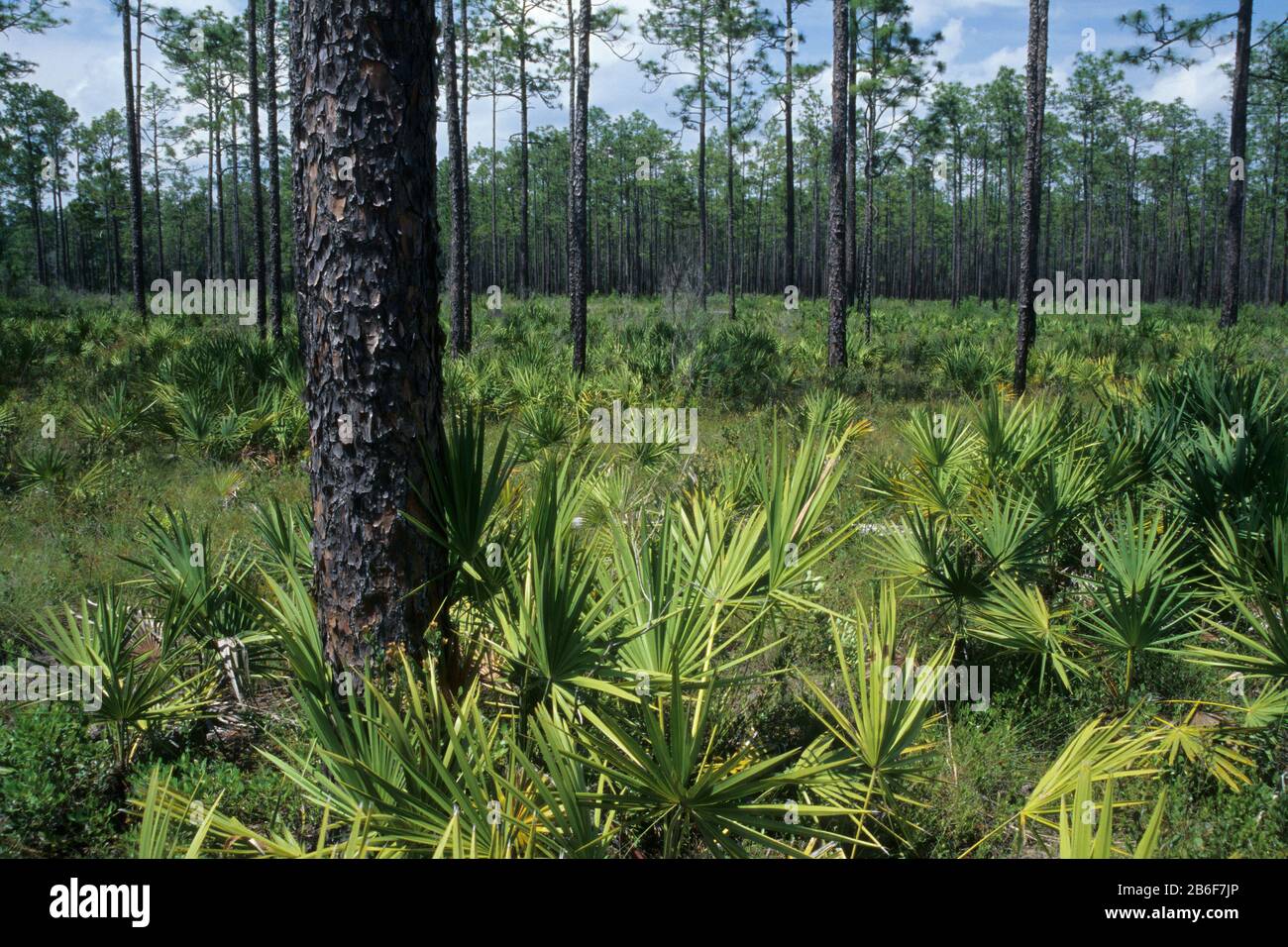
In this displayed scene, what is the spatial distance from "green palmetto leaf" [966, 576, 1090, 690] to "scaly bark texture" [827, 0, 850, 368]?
36.0 feet

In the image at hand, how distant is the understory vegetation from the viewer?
89.9 inches

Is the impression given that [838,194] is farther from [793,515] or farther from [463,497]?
[463,497]

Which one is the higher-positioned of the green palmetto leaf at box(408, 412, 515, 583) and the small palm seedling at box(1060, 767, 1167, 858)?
the green palmetto leaf at box(408, 412, 515, 583)

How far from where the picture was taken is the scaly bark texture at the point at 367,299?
277 cm

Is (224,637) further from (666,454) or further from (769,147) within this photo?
(769,147)

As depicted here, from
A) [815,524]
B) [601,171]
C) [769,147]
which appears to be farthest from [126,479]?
[601,171]

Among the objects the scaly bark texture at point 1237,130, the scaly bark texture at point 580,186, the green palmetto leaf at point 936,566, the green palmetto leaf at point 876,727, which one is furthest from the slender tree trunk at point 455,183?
the scaly bark texture at point 1237,130

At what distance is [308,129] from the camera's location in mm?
2830

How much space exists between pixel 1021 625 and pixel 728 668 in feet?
5.23

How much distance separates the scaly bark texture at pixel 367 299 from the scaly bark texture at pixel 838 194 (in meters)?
12.3

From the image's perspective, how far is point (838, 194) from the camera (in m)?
14.8

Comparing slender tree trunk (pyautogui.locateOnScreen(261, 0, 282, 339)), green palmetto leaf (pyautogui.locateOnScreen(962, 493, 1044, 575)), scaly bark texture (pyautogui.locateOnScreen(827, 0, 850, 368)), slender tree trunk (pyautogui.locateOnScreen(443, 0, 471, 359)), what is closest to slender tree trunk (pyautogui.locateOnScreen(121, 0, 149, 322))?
slender tree trunk (pyautogui.locateOnScreen(261, 0, 282, 339))

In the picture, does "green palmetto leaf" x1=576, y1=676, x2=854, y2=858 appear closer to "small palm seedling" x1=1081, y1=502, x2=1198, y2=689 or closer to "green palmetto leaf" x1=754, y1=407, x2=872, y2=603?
"green palmetto leaf" x1=754, y1=407, x2=872, y2=603
